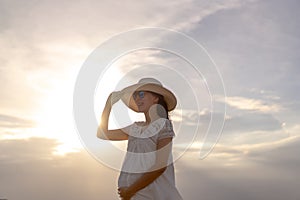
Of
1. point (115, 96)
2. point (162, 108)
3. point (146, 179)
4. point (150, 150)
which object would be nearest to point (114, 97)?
point (115, 96)

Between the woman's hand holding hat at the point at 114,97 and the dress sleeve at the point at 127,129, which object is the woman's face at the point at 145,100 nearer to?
the dress sleeve at the point at 127,129

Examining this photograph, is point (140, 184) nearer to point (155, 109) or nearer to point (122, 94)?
point (155, 109)

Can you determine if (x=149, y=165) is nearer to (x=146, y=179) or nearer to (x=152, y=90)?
(x=146, y=179)

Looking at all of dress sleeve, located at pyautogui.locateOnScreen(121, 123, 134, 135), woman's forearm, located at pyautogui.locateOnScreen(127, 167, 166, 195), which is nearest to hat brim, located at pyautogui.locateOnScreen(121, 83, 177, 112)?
dress sleeve, located at pyautogui.locateOnScreen(121, 123, 134, 135)

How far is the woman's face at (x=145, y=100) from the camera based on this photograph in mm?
6043

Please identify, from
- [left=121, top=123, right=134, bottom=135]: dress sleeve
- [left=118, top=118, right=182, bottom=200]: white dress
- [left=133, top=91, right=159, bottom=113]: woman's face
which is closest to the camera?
[left=118, top=118, right=182, bottom=200]: white dress

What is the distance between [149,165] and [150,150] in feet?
0.69

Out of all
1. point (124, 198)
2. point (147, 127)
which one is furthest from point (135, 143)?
point (124, 198)

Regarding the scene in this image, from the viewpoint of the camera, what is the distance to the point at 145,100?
6059 mm

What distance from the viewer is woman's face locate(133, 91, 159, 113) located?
6043 millimetres

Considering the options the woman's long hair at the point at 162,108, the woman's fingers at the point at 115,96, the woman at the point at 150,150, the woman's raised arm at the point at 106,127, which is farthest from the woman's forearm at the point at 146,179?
the woman's fingers at the point at 115,96

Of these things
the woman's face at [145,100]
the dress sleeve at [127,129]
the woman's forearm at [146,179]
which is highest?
the woman's face at [145,100]

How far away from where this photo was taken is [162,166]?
5441 millimetres

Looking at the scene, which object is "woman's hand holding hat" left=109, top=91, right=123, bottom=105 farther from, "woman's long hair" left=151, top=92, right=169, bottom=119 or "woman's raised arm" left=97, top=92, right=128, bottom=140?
"woman's long hair" left=151, top=92, right=169, bottom=119
